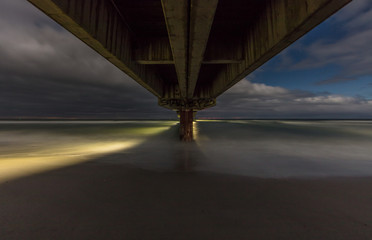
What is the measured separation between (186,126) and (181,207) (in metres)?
14.7

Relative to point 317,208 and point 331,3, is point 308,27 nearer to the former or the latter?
point 331,3

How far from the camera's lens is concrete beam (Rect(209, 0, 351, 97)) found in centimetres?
312

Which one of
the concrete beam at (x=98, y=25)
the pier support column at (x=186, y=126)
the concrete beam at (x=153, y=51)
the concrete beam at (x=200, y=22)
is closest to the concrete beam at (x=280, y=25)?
the concrete beam at (x=200, y=22)

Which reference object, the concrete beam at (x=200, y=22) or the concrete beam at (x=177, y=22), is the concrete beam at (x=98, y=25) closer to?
the concrete beam at (x=177, y=22)

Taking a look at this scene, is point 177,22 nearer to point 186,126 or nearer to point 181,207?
point 181,207

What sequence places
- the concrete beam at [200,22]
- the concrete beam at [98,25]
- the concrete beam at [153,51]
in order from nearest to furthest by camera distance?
the concrete beam at [200,22] → the concrete beam at [98,25] → the concrete beam at [153,51]

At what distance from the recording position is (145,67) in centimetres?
902

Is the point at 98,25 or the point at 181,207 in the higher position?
the point at 98,25

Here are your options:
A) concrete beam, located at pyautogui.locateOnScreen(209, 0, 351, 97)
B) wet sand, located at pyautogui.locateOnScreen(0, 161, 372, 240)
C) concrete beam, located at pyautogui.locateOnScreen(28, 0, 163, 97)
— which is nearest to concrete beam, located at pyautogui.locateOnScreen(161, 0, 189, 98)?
concrete beam, located at pyautogui.locateOnScreen(28, 0, 163, 97)

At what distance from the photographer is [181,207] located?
4.02 meters

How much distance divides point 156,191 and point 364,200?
636 cm

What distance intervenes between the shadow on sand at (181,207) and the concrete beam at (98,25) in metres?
4.52

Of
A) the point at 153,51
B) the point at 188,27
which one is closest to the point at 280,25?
the point at 188,27

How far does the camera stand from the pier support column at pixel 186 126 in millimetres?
18094
